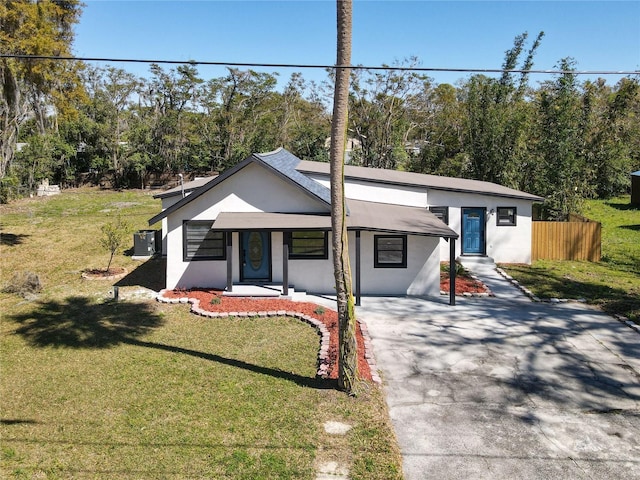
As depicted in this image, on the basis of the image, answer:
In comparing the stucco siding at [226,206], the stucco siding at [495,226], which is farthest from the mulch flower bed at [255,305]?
the stucco siding at [495,226]

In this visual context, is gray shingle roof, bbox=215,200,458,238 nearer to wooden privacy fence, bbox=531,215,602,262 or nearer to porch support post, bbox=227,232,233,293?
porch support post, bbox=227,232,233,293

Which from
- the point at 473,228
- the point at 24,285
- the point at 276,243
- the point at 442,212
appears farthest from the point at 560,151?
the point at 24,285

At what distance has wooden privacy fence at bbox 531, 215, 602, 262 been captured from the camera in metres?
21.7

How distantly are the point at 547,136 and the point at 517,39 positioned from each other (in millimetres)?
9673

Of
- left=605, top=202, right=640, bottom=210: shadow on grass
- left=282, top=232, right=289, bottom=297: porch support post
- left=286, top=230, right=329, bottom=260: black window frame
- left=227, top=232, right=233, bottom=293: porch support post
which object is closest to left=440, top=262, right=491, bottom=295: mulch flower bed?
left=286, top=230, right=329, bottom=260: black window frame

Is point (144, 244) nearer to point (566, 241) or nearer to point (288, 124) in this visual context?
point (566, 241)

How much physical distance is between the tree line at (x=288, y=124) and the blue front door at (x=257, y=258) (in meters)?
14.7

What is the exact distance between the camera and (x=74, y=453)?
22.6 feet

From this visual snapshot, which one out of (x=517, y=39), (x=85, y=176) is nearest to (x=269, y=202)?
(x=517, y=39)

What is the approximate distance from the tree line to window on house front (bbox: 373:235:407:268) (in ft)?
40.6

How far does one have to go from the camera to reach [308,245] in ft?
52.6

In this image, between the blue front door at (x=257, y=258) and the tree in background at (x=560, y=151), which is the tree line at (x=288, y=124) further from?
the blue front door at (x=257, y=258)

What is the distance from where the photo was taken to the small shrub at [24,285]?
15.5 metres

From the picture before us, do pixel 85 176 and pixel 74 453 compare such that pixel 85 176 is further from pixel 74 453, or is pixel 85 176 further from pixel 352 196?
pixel 74 453
